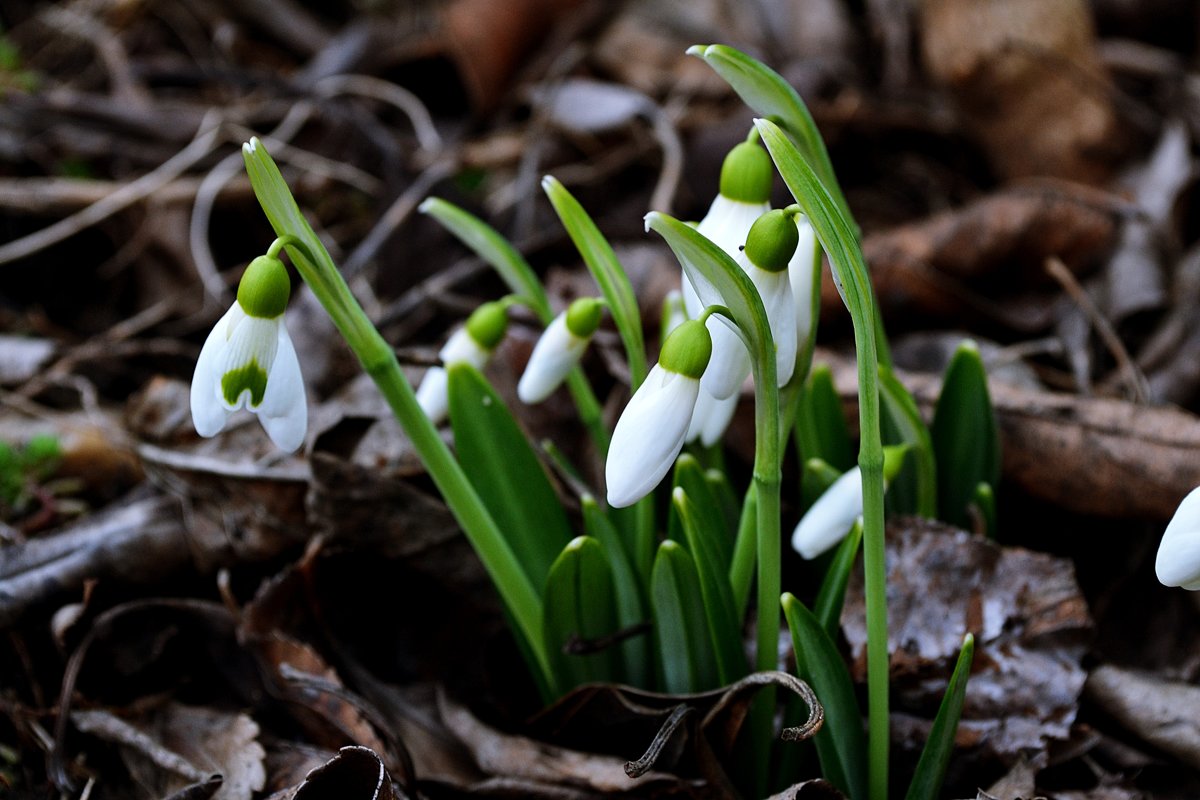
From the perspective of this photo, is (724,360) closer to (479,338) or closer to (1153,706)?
(479,338)

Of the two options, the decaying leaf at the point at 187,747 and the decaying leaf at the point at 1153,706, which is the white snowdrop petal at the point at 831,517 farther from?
Answer: the decaying leaf at the point at 187,747

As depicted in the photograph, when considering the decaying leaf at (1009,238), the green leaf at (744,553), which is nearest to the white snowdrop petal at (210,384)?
the green leaf at (744,553)

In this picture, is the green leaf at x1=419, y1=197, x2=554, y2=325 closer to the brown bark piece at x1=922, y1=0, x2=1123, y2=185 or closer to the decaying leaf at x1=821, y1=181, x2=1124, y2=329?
the decaying leaf at x1=821, y1=181, x2=1124, y2=329

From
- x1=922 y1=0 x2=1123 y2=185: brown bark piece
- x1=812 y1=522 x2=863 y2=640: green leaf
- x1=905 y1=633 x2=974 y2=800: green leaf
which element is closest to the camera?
x1=905 y1=633 x2=974 y2=800: green leaf

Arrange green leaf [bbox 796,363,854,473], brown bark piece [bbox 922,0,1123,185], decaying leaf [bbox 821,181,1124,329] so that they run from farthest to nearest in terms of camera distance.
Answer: brown bark piece [bbox 922,0,1123,185] → decaying leaf [bbox 821,181,1124,329] → green leaf [bbox 796,363,854,473]

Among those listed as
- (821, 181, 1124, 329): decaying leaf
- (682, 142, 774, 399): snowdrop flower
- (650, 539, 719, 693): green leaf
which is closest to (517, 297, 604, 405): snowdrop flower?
(682, 142, 774, 399): snowdrop flower

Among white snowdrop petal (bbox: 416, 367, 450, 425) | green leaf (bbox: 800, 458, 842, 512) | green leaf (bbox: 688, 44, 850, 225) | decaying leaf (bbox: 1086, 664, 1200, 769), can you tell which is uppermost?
green leaf (bbox: 688, 44, 850, 225)
